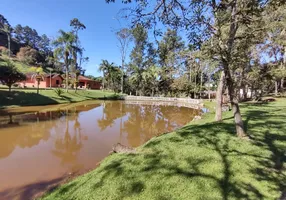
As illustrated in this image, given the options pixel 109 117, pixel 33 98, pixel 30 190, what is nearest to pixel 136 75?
pixel 33 98

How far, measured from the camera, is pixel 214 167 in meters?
4.04

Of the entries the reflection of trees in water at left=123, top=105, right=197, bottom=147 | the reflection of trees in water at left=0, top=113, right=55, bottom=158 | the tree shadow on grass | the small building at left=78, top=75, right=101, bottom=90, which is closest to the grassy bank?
the reflection of trees in water at left=0, top=113, right=55, bottom=158

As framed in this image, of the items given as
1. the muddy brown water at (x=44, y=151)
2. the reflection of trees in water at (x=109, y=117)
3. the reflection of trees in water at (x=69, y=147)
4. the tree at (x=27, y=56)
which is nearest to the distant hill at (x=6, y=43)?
the tree at (x=27, y=56)

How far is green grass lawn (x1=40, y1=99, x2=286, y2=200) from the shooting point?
11.0 feet

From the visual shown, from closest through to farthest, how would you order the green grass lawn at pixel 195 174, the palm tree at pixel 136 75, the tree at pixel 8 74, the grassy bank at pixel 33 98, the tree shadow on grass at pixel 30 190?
the green grass lawn at pixel 195 174
the tree shadow on grass at pixel 30 190
the grassy bank at pixel 33 98
the tree at pixel 8 74
the palm tree at pixel 136 75

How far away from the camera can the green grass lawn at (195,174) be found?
11.0 ft

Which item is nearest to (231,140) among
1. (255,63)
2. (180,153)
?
(180,153)

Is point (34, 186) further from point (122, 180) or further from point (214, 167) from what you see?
point (214, 167)

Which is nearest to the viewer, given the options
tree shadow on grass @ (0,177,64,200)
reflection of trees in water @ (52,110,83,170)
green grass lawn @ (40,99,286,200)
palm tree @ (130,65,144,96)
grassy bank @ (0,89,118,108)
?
green grass lawn @ (40,99,286,200)

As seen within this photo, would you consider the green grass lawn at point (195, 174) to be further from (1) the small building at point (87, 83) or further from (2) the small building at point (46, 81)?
(1) the small building at point (87, 83)

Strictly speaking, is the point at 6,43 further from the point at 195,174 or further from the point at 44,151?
the point at 195,174

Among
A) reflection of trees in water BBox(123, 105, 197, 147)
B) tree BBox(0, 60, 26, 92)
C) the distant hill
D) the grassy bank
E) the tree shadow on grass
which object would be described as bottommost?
the tree shadow on grass

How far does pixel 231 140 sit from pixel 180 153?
66.1 inches

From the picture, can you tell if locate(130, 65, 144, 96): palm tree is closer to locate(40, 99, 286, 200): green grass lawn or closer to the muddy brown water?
the muddy brown water
